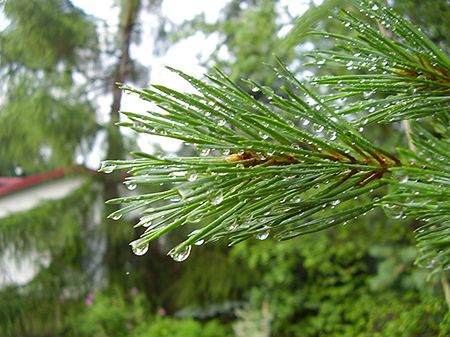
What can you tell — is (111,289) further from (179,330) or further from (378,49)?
(378,49)

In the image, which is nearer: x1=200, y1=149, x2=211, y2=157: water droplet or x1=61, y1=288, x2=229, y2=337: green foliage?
x1=200, y1=149, x2=211, y2=157: water droplet

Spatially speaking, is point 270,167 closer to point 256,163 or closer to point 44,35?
point 256,163

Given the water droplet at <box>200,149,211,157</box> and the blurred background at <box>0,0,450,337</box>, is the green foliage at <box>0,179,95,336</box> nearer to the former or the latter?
the blurred background at <box>0,0,450,337</box>

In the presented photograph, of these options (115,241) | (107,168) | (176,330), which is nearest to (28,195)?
(115,241)

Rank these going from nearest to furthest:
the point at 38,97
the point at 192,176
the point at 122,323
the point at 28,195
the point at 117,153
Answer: the point at 192,176 → the point at 38,97 → the point at 117,153 → the point at 122,323 → the point at 28,195

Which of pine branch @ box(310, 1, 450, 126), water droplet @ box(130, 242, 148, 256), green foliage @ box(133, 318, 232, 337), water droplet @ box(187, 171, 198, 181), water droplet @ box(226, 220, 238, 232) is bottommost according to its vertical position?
green foliage @ box(133, 318, 232, 337)

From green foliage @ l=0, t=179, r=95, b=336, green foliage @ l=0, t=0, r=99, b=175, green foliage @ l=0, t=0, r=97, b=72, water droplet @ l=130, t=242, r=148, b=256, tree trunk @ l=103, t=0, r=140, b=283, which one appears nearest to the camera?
water droplet @ l=130, t=242, r=148, b=256

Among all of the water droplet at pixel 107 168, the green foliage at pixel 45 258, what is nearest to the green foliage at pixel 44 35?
the green foliage at pixel 45 258

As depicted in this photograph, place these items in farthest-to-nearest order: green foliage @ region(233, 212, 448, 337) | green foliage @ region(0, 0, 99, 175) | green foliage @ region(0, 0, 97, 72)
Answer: green foliage @ region(0, 0, 97, 72) < green foliage @ region(0, 0, 99, 175) < green foliage @ region(233, 212, 448, 337)

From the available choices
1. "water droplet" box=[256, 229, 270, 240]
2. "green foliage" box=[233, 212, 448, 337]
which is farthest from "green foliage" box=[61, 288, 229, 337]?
"water droplet" box=[256, 229, 270, 240]
